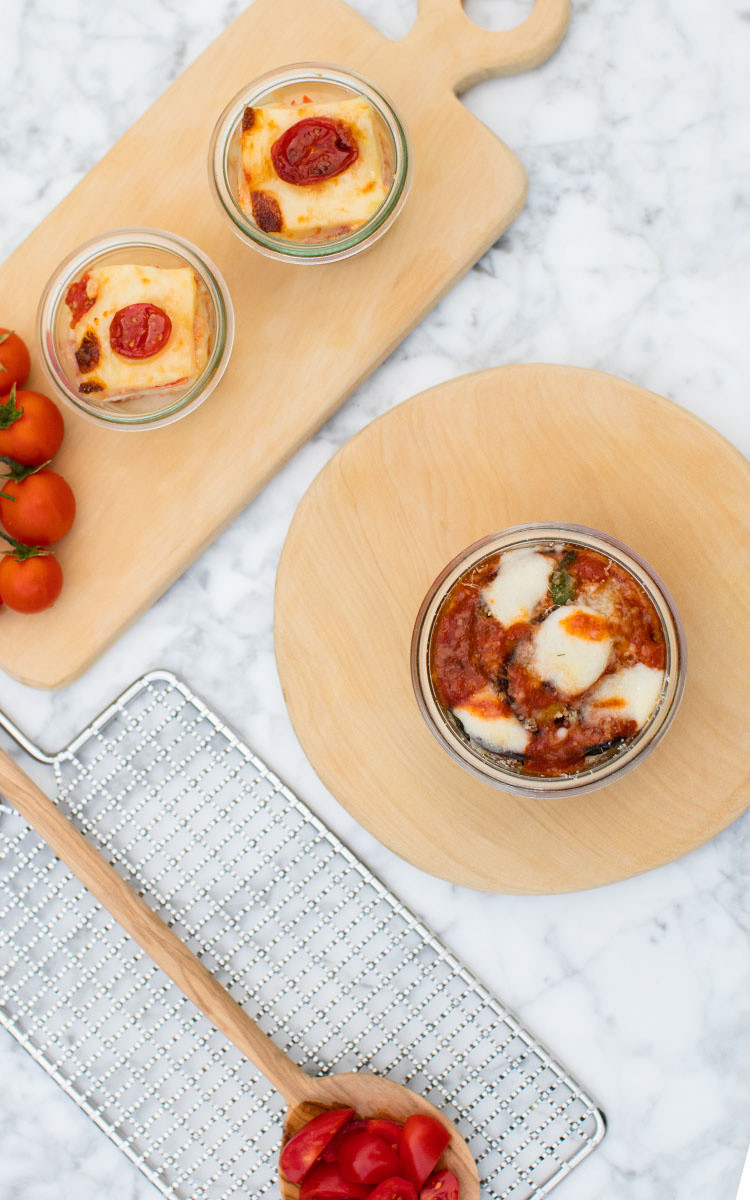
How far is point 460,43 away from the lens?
153cm

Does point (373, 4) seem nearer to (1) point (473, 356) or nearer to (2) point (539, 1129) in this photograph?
(1) point (473, 356)

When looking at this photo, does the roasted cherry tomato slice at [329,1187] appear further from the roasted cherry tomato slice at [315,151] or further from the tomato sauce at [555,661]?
the roasted cherry tomato slice at [315,151]

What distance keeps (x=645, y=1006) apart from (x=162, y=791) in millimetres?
876

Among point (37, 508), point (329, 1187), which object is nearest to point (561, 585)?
point (37, 508)

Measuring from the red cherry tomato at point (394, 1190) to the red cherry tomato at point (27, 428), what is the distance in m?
1.20

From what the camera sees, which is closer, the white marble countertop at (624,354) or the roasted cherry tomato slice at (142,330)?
the roasted cherry tomato slice at (142,330)

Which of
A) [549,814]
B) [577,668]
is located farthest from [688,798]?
[577,668]

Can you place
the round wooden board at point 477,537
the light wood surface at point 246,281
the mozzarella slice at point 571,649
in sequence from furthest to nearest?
the light wood surface at point 246,281
the round wooden board at point 477,537
the mozzarella slice at point 571,649

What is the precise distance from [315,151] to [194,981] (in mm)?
1261

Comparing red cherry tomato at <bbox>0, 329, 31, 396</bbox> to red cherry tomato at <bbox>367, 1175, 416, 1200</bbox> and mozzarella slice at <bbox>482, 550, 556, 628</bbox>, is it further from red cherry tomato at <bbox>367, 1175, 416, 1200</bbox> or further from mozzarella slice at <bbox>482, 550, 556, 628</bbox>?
red cherry tomato at <bbox>367, 1175, 416, 1200</bbox>

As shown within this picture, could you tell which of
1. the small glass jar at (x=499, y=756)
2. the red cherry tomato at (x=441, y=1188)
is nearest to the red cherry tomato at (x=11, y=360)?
the small glass jar at (x=499, y=756)

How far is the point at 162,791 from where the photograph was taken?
1.65m

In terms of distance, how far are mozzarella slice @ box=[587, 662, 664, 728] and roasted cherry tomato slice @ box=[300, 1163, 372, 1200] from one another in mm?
831

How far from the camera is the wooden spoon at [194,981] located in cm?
153
